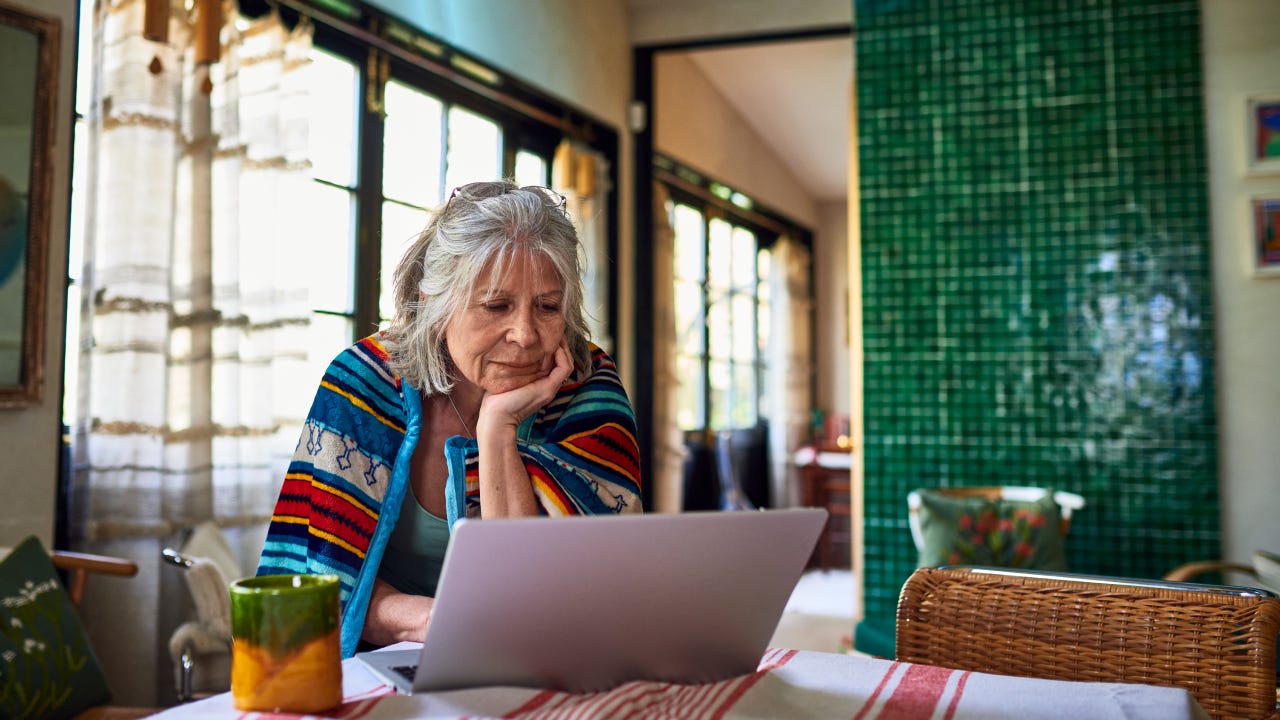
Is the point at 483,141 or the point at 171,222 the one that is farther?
the point at 483,141

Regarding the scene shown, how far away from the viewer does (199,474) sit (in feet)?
9.56

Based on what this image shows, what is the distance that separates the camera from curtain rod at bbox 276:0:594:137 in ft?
11.3

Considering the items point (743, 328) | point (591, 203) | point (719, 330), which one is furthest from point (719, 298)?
point (591, 203)

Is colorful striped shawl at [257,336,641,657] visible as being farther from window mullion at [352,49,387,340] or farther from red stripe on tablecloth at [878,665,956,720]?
window mullion at [352,49,387,340]

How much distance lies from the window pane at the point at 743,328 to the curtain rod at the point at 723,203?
62cm

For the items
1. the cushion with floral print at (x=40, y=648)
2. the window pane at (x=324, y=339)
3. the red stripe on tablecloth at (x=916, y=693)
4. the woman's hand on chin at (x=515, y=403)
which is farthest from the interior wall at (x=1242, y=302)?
the cushion with floral print at (x=40, y=648)

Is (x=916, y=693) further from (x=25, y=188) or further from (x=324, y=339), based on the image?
(x=324, y=339)

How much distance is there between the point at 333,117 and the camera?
367 centimetres

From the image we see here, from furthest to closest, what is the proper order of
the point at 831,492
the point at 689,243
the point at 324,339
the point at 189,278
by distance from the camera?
1. the point at 831,492
2. the point at 689,243
3. the point at 324,339
4. the point at 189,278

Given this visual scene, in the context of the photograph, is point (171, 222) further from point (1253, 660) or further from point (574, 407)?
point (1253, 660)

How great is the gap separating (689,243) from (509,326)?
544cm

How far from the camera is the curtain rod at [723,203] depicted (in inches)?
240

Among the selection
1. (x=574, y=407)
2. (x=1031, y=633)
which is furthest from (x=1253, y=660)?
(x=574, y=407)

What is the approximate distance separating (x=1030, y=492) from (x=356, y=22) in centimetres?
286
